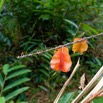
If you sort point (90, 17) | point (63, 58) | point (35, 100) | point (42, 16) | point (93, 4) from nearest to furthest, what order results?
1. point (63, 58)
2. point (35, 100)
3. point (42, 16)
4. point (93, 4)
5. point (90, 17)

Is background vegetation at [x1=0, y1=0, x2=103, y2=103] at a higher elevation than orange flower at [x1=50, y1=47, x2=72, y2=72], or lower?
lower

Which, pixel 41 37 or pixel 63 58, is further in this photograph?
pixel 41 37

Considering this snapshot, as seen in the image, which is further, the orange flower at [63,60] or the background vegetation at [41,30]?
the background vegetation at [41,30]

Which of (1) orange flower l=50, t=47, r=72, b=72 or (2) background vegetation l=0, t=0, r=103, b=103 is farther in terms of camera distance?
(2) background vegetation l=0, t=0, r=103, b=103

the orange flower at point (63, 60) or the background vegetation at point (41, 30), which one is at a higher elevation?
the orange flower at point (63, 60)

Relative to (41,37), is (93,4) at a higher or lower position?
higher

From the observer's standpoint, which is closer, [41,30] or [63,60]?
[63,60]

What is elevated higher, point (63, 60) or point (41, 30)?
point (63, 60)

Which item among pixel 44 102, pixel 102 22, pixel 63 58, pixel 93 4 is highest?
pixel 63 58

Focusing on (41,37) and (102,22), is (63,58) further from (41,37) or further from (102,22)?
(102,22)

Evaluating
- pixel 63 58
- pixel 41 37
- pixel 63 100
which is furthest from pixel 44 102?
pixel 63 58

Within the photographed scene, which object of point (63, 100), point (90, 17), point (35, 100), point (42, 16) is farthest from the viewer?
point (90, 17)
